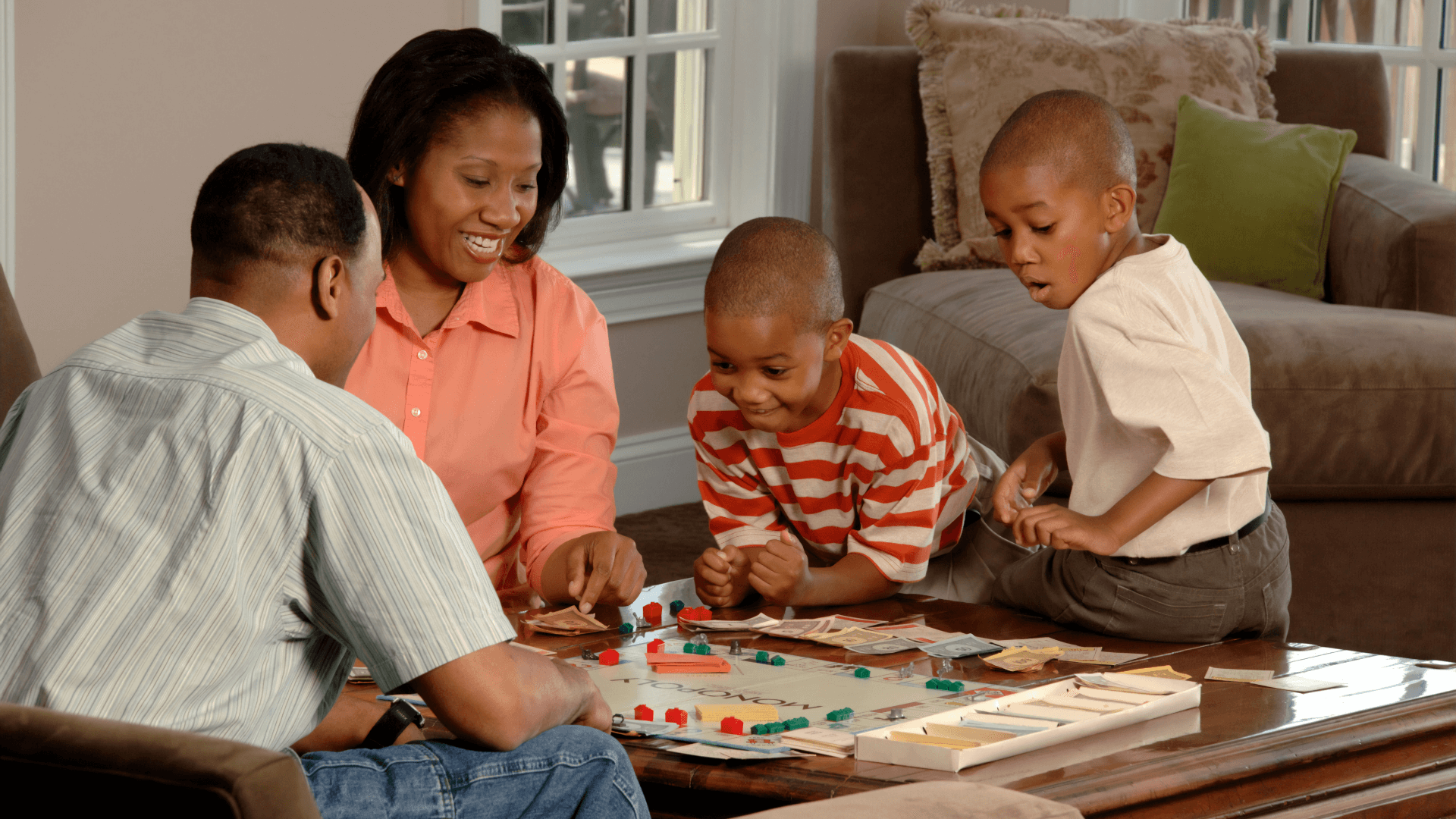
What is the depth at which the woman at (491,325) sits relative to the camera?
1776 mm

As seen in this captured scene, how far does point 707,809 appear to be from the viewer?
4.00 feet

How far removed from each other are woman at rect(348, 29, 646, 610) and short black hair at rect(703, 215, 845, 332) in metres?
0.23

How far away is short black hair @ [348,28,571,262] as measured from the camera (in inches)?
69.7

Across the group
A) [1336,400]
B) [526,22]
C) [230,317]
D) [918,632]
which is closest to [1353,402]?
[1336,400]

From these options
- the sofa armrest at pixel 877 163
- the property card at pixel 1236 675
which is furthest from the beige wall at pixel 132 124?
the property card at pixel 1236 675

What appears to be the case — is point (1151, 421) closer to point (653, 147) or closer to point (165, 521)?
point (165, 521)

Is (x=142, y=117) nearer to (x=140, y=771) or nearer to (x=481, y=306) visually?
(x=481, y=306)

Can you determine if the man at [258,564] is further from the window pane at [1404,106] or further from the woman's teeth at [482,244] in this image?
the window pane at [1404,106]

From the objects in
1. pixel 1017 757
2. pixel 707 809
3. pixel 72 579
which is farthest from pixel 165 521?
pixel 1017 757

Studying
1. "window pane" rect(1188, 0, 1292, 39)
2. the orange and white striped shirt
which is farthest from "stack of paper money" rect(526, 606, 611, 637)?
"window pane" rect(1188, 0, 1292, 39)

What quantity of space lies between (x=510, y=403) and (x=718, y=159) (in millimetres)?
2342

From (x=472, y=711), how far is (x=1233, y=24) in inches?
124

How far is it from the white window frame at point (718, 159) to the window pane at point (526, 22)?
29mm

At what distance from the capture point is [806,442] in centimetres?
191
